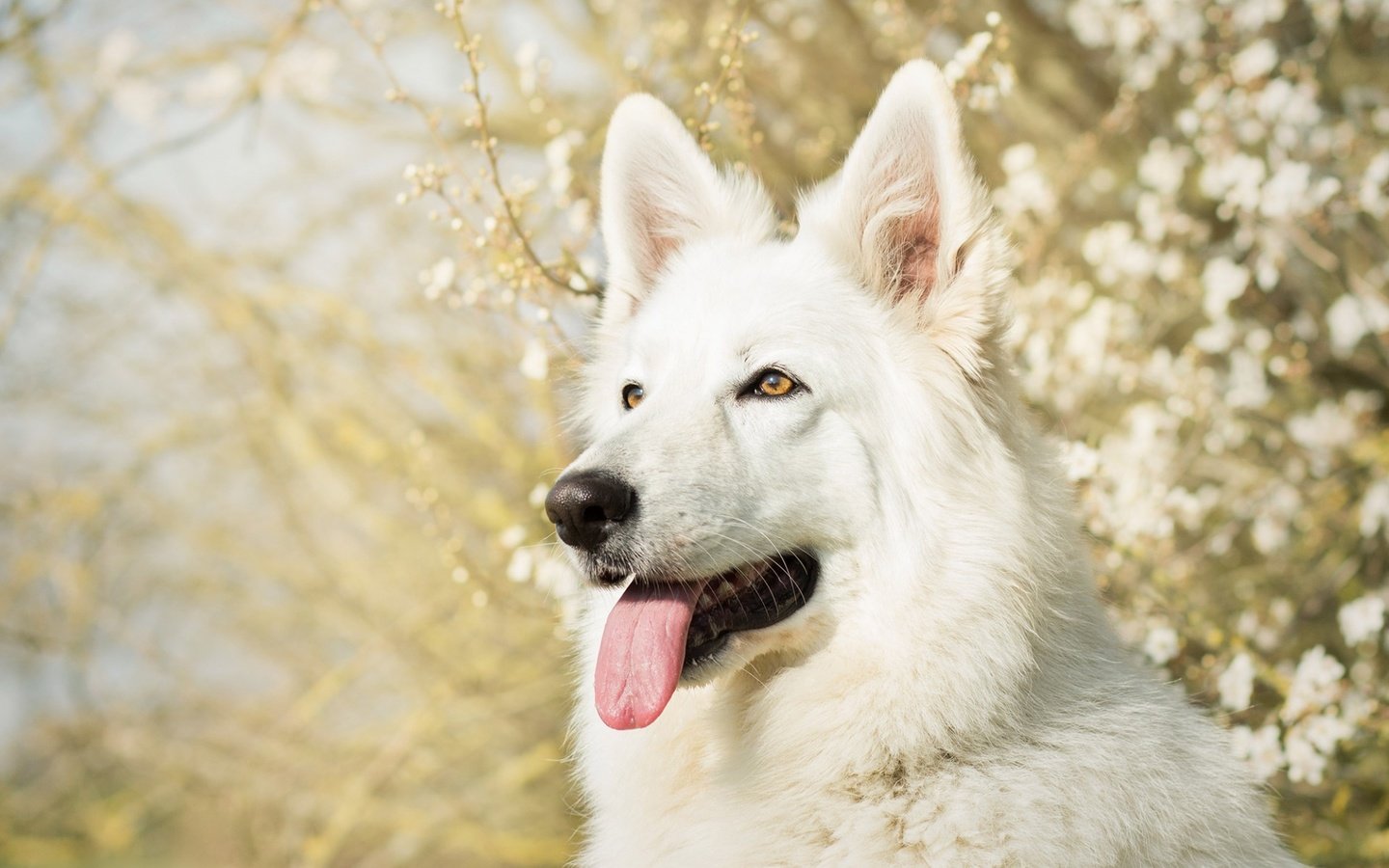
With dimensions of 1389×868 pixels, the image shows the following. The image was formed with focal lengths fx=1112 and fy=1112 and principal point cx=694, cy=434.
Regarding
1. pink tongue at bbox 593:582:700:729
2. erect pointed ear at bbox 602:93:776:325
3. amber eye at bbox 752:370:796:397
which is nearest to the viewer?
pink tongue at bbox 593:582:700:729

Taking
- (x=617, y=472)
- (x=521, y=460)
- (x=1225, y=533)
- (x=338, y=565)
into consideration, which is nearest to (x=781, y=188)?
(x=521, y=460)

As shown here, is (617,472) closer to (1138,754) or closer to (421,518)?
(1138,754)

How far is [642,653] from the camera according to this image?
2492 millimetres

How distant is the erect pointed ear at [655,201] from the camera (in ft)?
10.1

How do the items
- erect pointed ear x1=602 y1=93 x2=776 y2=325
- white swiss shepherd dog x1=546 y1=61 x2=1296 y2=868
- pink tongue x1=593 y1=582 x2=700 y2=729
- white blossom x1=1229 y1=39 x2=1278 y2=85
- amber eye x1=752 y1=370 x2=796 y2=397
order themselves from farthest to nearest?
1. white blossom x1=1229 y1=39 x2=1278 y2=85
2. erect pointed ear x1=602 y1=93 x2=776 y2=325
3. amber eye x1=752 y1=370 x2=796 y2=397
4. pink tongue x1=593 y1=582 x2=700 y2=729
5. white swiss shepherd dog x1=546 y1=61 x2=1296 y2=868

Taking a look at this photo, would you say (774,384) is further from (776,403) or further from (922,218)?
(922,218)

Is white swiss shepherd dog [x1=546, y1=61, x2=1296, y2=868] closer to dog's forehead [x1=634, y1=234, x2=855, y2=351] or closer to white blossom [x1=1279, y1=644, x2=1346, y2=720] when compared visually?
dog's forehead [x1=634, y1=234, x2=855, y2=351]

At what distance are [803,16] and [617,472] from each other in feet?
15.5

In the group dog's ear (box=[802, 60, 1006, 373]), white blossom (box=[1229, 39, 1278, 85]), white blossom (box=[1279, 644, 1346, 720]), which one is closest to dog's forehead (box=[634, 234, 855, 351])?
dog's ear (box=[802, 60, 1006, 373])

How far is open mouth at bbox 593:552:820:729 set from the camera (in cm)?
245

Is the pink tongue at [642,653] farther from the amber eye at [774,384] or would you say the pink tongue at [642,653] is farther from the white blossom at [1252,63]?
the white blossom at [1252,63]

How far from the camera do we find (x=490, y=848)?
6676 mm

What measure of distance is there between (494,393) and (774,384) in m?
3.95

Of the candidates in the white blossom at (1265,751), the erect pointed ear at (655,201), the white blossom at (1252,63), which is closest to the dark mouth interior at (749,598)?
the erect pointed ear at (655,201)
